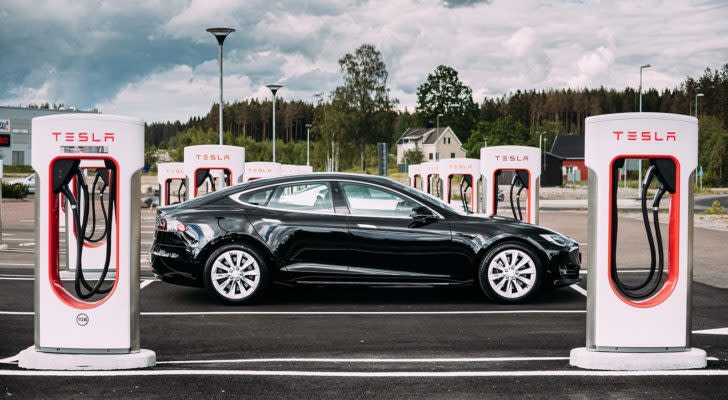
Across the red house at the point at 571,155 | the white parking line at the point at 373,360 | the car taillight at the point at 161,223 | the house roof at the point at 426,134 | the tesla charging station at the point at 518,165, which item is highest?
the house roof at the point at 426,134

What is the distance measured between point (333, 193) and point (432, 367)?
3.74m

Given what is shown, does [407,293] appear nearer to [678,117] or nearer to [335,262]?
[335,262]

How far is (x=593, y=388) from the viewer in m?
5.40

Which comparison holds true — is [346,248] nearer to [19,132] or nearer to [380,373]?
[380,373]

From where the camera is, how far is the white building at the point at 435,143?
385ft

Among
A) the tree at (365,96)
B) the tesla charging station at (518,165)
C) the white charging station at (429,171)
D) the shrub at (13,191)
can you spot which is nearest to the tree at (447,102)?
the tree at (365,96)

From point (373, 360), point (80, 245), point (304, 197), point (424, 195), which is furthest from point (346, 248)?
point (80, 245)

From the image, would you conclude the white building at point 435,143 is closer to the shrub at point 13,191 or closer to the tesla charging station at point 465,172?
the shrub at point 13,191

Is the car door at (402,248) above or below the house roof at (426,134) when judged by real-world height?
below

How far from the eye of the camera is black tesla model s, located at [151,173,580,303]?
30.2ft

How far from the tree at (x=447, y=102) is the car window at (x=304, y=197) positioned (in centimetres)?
10885

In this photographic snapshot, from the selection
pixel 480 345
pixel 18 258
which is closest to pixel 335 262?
pixel 480 345

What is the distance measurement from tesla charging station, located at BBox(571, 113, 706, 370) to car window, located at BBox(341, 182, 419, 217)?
3.52m

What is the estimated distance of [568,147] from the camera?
117m
